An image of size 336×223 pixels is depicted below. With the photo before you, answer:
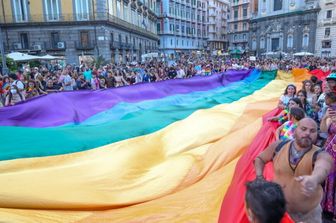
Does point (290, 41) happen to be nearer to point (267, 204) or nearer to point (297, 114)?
point (297, 114)

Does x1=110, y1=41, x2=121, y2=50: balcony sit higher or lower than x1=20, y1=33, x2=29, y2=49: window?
lower

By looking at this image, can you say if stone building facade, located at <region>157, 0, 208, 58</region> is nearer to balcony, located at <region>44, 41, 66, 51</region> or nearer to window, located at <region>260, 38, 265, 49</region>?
window, located at <region>260, 38, 265, 49</region>

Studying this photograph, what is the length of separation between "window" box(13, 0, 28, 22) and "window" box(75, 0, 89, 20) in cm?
511

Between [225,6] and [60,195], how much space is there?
9212 cm

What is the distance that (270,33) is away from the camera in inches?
2032

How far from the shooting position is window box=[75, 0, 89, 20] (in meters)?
30.4

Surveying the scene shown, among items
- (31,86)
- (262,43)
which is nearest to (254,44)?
(262,43)

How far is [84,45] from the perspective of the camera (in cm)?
3120

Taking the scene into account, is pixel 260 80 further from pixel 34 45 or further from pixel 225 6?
pixel 225 6

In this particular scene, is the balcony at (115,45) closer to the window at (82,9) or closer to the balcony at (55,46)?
the window at (82,9)

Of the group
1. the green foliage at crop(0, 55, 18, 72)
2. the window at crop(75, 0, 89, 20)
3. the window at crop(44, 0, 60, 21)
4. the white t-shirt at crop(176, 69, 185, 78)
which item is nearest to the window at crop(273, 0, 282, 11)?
the window at crop(75, 0, 89, 20)

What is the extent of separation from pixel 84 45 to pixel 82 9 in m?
3.42

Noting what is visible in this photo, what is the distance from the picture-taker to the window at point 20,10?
30.8 metres

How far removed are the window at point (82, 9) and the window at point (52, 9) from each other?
204 cm
